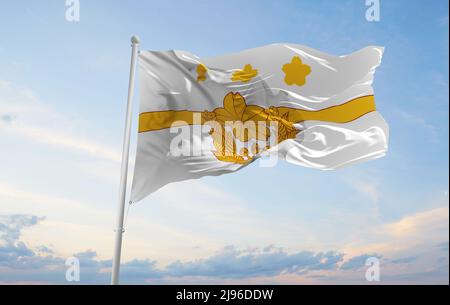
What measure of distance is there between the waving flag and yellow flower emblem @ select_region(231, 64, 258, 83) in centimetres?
2

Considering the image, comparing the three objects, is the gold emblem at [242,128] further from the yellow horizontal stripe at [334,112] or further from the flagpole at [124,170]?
the flagpole at [124,170]

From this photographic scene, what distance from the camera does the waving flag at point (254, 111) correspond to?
9.33 meters

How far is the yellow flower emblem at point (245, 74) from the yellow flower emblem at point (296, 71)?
676 mm

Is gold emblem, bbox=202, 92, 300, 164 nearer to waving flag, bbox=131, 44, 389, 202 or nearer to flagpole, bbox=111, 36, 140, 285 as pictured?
waving flag, bbox=131, 44, 389, 202

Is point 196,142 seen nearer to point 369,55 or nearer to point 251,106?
point 251,106

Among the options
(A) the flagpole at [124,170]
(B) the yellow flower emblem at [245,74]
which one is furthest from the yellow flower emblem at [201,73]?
(A) the flagpole at [124,170]

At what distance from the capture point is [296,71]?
403 inches

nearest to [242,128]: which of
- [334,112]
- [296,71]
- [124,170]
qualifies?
[296,71]

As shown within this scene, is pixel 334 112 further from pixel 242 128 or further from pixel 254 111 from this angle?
pixel 242 128

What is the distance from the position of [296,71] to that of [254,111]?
4.28ft

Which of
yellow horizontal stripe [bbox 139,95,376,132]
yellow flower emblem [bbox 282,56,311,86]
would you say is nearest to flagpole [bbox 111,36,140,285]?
yellow horizontal stripe [bbox 139,95,376,132]

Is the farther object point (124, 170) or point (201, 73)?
point (201, 73)

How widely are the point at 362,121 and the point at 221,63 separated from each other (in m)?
3.24
